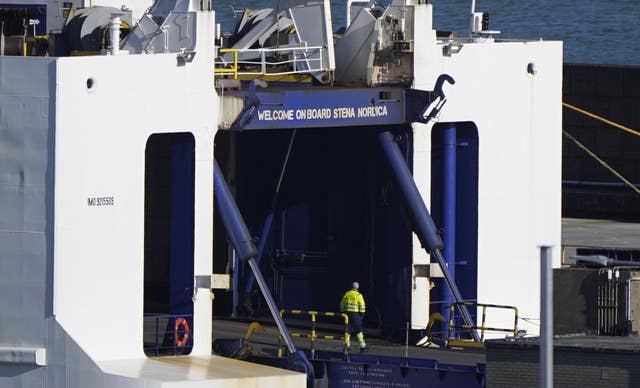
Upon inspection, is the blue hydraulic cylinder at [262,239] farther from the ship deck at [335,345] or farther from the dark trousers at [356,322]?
the dark trousers at [356,322]

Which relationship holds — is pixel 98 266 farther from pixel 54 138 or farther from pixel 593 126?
pixel 593 126

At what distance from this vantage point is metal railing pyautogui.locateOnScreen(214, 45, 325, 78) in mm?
31095

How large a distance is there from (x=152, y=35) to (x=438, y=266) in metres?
Result: 6.32

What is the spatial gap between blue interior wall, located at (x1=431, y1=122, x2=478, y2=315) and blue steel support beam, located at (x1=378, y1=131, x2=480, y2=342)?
106 cm

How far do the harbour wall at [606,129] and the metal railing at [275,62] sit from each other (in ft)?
57.4

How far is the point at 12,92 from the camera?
27.9 meters

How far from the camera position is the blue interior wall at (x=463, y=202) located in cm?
3391

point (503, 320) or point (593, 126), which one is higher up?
point (593, 126)

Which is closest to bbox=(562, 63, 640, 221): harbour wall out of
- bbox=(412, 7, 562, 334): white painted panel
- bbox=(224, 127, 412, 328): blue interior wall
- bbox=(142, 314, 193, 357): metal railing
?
bbox=(412, 7, 562, 334): white painted panel

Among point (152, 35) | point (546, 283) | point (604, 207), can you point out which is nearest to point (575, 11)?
point (604, 207)

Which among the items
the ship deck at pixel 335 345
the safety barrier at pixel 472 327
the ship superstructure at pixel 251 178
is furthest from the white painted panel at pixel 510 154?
the ship deck at pixel 335 345

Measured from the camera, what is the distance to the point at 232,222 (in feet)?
99.0

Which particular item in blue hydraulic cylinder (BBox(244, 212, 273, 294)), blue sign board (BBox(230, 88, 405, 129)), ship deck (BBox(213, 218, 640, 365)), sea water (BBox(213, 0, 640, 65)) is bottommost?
ship deck (BBox(213, 218, 640, 365))

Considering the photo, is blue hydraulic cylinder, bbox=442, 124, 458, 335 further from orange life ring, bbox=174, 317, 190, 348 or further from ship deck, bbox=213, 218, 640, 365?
orange life ring, bbox=174, 317, 190, 348
